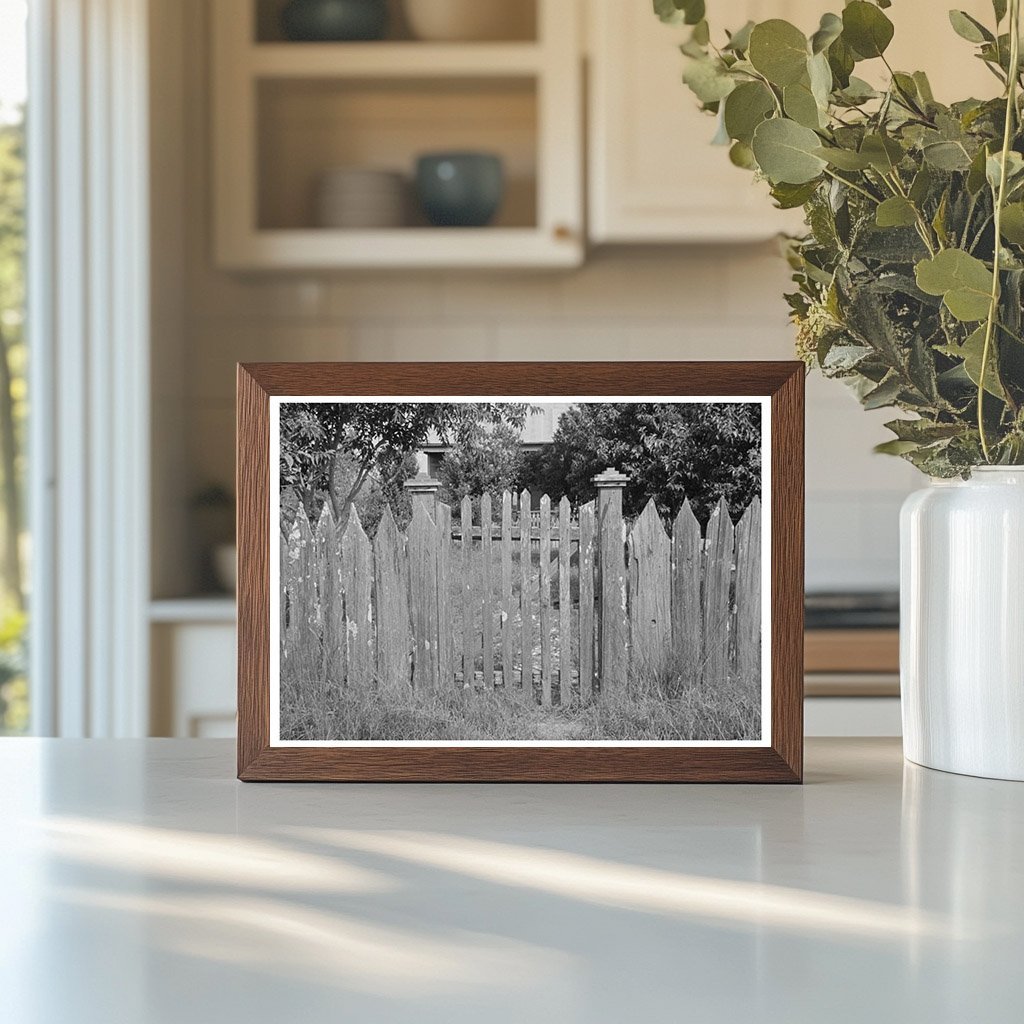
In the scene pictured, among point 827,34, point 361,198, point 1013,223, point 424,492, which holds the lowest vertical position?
point 424,492

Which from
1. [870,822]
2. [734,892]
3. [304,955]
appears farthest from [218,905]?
[870,822]

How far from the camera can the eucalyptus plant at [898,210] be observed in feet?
1.84

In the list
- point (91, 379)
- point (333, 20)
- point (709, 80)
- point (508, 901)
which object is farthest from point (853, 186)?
point (333, 20)

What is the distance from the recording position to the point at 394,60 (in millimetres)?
2293

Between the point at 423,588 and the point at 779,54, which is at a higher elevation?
the point at 779,54

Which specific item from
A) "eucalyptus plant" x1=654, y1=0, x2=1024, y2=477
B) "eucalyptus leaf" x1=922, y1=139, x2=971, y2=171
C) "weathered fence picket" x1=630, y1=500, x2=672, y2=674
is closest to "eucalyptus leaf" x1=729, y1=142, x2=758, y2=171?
"eucalyptus plant" x1=654, y1=0, x2=1024, y2=477

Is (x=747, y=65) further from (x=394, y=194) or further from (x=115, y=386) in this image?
(x=394, y=194)

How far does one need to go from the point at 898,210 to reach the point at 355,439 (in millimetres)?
306

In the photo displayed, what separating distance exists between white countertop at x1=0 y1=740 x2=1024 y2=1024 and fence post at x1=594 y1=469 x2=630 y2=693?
0.07 metres

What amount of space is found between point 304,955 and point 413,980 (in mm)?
43

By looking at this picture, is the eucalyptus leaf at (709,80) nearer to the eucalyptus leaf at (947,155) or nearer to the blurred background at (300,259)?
the eucalyptus leaf at (947,155)

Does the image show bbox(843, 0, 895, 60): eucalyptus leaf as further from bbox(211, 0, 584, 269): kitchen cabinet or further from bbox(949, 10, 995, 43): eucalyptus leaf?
bbox(211, 0, 584, 269): kitchen cabinet

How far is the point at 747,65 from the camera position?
65cm

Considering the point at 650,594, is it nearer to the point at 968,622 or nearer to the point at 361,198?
the point at 968,622
